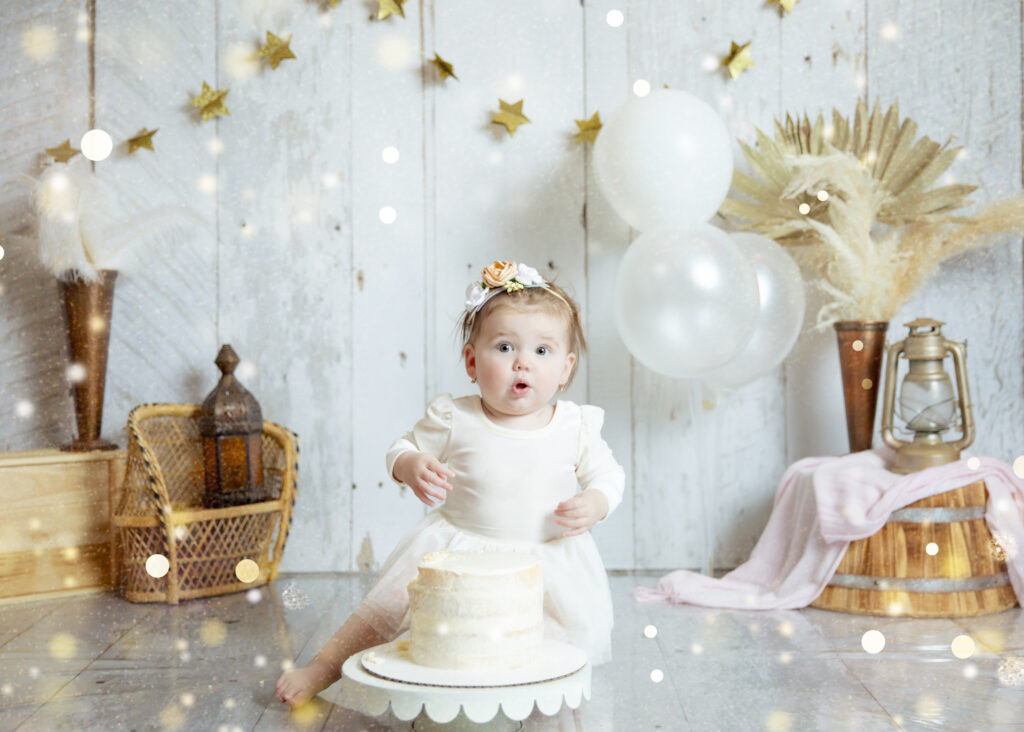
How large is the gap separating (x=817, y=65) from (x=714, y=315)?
3.01 ft

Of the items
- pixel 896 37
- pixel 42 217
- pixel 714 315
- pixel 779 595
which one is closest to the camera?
pixel 714 315

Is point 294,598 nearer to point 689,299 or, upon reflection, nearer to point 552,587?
point 552,587

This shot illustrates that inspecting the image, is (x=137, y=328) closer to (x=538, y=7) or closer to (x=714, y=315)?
(x=538, y=7)

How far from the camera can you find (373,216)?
2463 millimetres

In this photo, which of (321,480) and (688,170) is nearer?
(688,170)

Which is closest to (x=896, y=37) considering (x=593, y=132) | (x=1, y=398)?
(x=593, y=132)

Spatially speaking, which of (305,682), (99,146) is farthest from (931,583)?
(99,146)

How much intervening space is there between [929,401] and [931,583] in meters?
0.38

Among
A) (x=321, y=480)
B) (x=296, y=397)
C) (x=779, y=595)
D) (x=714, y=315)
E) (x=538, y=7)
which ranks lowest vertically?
(x=779, y=595)

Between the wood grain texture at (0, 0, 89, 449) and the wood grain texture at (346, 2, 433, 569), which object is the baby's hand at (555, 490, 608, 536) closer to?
the wood grain texture at (346, 2, 433, 569)

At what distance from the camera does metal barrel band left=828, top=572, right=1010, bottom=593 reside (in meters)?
1.96

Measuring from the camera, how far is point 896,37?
241 centimetres

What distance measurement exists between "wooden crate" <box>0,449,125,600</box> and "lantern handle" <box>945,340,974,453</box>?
188 cm

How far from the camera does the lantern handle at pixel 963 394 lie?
6.82ft
